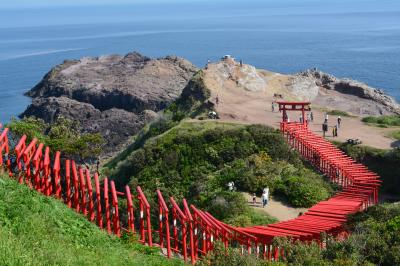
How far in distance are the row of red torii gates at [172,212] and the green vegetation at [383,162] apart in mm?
1777

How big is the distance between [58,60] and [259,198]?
10947cm

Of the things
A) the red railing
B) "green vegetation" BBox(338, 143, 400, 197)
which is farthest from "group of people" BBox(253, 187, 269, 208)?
"green vegetation" BBox(338, 143, 400, 197)

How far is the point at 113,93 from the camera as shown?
76.4 metres

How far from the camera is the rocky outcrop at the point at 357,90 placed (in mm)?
54594

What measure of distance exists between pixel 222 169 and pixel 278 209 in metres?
5.22

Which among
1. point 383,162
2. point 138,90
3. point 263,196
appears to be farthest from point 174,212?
point 138,90

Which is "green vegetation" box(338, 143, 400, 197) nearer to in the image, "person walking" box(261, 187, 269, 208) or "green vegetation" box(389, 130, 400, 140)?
"green vegetation" box(389, 130, 400, 140)

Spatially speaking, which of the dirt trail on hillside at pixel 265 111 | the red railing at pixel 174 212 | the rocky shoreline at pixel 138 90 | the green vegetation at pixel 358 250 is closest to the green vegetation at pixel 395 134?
the dirt trail on hillside at pixel 265 111

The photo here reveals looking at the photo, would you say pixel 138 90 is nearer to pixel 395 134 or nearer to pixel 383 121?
pixel 383 121

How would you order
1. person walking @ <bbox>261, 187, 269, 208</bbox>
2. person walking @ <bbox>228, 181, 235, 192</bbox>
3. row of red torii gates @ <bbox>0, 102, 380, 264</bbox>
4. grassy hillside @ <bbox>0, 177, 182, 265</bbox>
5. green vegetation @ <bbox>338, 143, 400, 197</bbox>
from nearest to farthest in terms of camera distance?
grassy hillside @ <bbox>0, 177, 182, 265</bbox> → row of red torii gates @ <bbox>0, 102, 380, 264</bbox> → person walking @ <bbox>261, 187, 269, 208</bbox> → person walking @ <bbox>228, 181, 235, 192</bbox> → green vegetation @ <bbox>338, 143, 400, 197</bbox>

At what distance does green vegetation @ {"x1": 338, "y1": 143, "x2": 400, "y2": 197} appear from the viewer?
99.0 ft

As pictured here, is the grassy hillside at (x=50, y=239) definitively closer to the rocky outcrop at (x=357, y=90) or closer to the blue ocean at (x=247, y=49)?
the rocky outcrop at (x=357, y=90)

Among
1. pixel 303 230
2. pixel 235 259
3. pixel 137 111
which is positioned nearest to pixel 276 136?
pixel 303 230

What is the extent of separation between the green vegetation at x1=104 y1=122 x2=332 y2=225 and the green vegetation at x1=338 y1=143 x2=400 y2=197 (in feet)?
10.2
